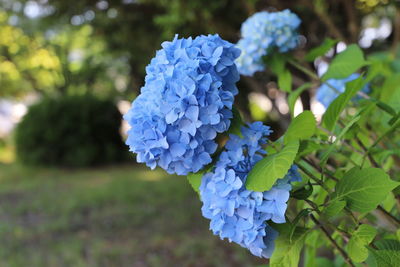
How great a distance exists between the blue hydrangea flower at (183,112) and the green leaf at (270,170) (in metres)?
0.08

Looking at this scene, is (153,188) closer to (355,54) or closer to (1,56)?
Answer: (355,54)

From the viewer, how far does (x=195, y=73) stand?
65 centimetres

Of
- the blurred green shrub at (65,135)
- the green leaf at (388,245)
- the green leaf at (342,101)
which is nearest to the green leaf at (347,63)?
the green leaf at (342,101)

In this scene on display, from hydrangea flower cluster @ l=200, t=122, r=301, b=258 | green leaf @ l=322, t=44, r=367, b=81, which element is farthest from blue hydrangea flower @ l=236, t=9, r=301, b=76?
hydrangea flower cluster @ l=200, t=122, r=301, b=258

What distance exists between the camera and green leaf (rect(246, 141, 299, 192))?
589 mm

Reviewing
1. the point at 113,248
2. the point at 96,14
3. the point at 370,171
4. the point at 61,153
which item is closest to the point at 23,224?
the point at 113,248

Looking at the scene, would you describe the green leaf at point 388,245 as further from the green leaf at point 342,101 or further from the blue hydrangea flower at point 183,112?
the blue hydrangea flower at point 183,112

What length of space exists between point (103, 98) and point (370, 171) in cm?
821

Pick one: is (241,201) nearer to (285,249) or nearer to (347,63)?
(285,249)

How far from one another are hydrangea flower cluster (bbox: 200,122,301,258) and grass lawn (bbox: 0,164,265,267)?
228 centimetres

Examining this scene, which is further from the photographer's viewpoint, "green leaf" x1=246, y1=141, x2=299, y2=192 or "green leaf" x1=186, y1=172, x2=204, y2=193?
"green leaf" x1=186, y1=172, x2=204, y2=193

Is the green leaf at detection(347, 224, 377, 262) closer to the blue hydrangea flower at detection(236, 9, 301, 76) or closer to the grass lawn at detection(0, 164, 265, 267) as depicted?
the blue hydrangea flower at detection(236, 9, 301, 76)

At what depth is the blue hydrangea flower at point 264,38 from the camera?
125 centimetres

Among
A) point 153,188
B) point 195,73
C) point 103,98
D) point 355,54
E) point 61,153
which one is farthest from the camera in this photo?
point 103,98
